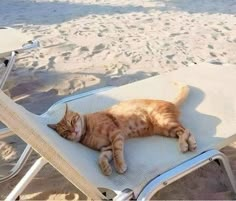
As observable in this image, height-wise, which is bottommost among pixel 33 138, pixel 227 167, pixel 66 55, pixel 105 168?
pixel 66 55

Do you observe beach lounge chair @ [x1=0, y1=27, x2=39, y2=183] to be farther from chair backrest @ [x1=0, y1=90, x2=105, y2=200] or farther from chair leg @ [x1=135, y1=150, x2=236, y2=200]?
chair leg @ [x1=135, y1=150, x2=236, y2=200]

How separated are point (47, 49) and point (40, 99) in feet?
4.82

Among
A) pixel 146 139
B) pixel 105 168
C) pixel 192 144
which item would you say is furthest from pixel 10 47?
pixel 192 144

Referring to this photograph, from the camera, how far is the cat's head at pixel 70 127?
2.09 meters

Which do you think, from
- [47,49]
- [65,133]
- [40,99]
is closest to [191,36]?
[47,49]

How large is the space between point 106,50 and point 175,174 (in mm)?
3180

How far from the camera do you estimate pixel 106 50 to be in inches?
191

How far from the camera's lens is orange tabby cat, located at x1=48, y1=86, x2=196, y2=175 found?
6.80 ft

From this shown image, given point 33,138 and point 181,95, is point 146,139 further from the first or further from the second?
point 33,138

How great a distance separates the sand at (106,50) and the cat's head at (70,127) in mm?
419

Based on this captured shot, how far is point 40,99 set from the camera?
11.8 feet

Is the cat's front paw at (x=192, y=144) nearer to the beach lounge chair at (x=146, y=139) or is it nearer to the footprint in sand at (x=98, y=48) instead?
the beach lounge chair at (x=146, y=139)

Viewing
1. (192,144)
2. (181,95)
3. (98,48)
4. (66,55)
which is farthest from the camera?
(98,48)

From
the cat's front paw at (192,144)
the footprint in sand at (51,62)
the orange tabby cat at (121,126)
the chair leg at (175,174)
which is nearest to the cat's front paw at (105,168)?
the orange tabby cat at (121,126)
